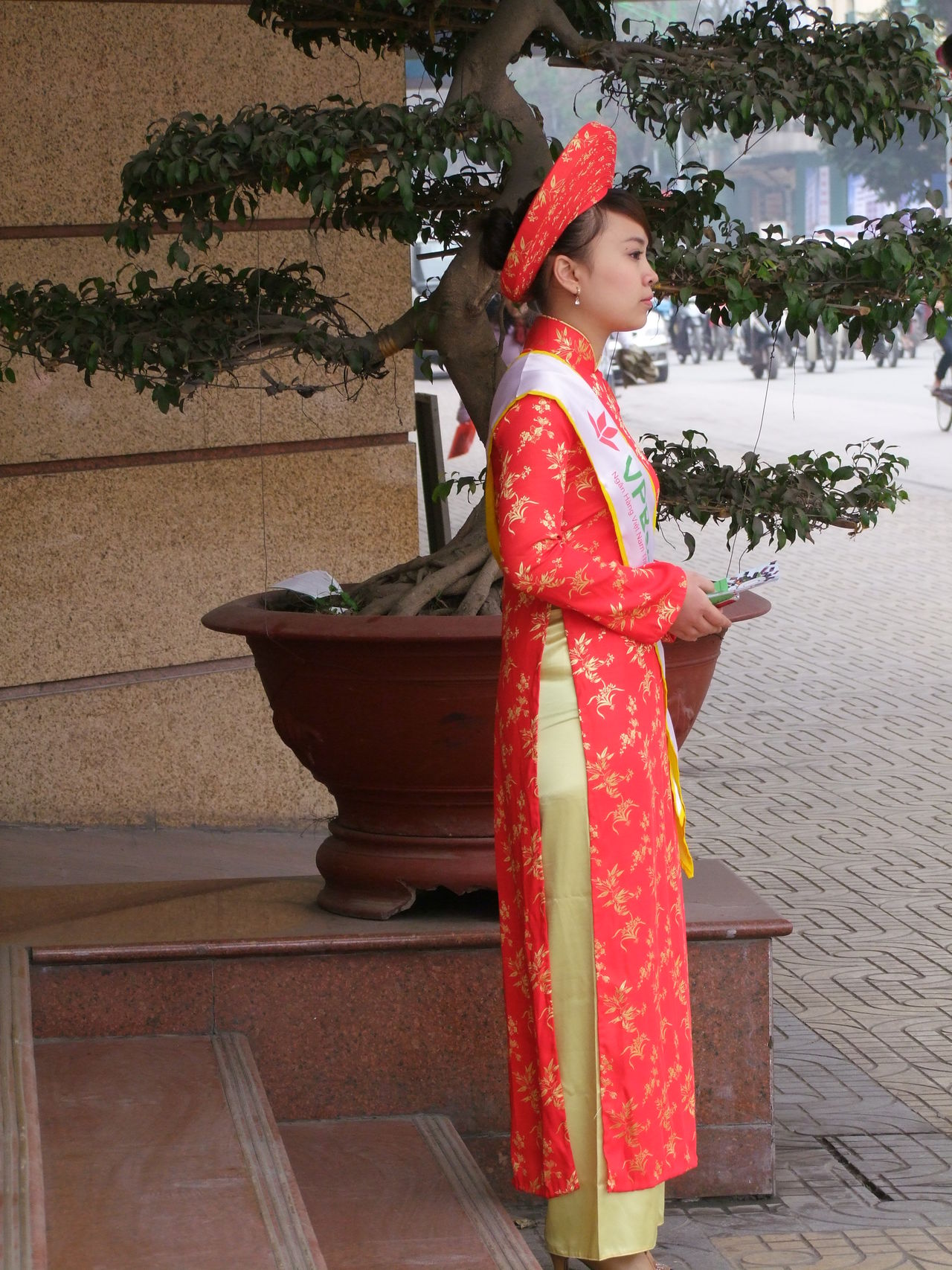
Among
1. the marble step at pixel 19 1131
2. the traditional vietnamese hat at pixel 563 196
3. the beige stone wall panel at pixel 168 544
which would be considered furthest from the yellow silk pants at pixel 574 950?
the beige stone wall panel at pixel 168 544

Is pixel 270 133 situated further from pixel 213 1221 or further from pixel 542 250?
pixel 213 1221

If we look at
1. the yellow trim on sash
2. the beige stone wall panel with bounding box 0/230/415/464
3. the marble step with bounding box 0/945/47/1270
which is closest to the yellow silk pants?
the yellow trim on sash

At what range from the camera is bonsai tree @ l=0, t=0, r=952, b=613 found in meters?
3.13

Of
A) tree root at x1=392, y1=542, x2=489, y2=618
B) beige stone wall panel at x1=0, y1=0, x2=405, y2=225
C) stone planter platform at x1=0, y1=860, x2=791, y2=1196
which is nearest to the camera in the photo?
stone planter platform at x1=0, y1=860, x2=791, y2=1196

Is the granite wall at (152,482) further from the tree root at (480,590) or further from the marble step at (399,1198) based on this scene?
the marble step at (399,1198)

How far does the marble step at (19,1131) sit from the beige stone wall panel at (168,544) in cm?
235

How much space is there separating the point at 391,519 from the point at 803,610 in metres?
5.32

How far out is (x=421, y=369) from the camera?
157 inches

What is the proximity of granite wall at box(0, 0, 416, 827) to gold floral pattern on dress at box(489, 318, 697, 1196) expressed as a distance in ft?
9.95

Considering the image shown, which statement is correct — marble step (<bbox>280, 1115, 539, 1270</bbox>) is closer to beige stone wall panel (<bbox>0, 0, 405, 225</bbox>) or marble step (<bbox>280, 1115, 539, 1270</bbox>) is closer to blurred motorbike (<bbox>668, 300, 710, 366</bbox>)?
beige stone wall panel (<bbox>0, 0, 405, 225</bbox>)

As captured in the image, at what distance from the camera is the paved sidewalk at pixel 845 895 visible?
10.4ft

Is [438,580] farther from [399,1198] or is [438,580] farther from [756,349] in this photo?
[756,349]

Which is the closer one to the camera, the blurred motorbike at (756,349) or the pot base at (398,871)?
the pot base at (398,871)

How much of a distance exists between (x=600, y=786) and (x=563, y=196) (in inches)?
36.4
